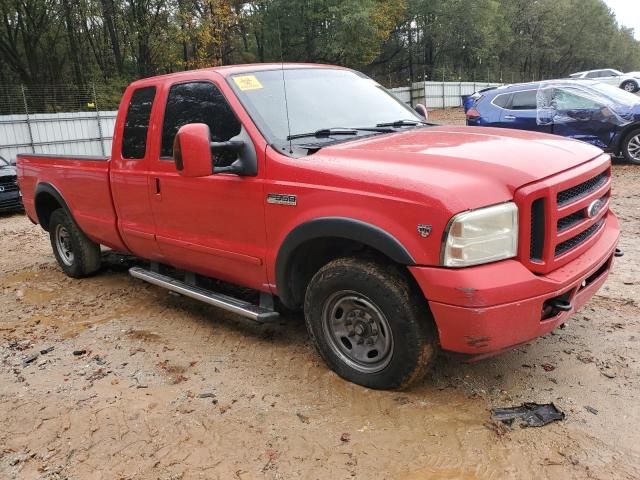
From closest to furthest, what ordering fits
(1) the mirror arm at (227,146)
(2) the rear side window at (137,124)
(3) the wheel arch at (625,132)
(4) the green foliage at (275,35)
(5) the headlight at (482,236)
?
(5) the headlight at (482,236) < (1) the mirror arm at (227,146) < (2) the rear side window at (137,124) < (3) the wheel arch at (625,132) < (4) the green foliage at (275,35)

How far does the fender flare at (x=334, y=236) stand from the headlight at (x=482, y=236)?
0.23 metres

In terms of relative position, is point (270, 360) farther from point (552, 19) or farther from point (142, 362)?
point (552, 19)

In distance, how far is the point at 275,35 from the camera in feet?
113

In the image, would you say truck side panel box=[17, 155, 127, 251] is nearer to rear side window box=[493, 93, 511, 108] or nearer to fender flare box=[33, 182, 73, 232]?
fender flare box=[33, 182, 73, 232]

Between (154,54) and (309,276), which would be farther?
(154,54)

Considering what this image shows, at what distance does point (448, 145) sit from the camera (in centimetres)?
329

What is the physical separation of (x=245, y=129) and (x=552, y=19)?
61.2 m

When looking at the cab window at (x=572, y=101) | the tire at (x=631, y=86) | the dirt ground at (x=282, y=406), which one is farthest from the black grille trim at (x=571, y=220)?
the tire at (x=631, y=86)

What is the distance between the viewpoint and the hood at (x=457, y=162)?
8.95ft

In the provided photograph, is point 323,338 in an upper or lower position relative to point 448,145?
lower

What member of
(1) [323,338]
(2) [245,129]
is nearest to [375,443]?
(1) [323,338]

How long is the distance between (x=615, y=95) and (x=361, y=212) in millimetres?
9639

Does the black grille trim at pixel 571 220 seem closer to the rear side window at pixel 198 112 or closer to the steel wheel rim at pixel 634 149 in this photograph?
the rear side window at pixel 198 112

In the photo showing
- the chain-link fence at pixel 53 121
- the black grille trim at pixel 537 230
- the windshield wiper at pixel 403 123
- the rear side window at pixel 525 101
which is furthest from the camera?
the chain-link fence at pixel 53 121
